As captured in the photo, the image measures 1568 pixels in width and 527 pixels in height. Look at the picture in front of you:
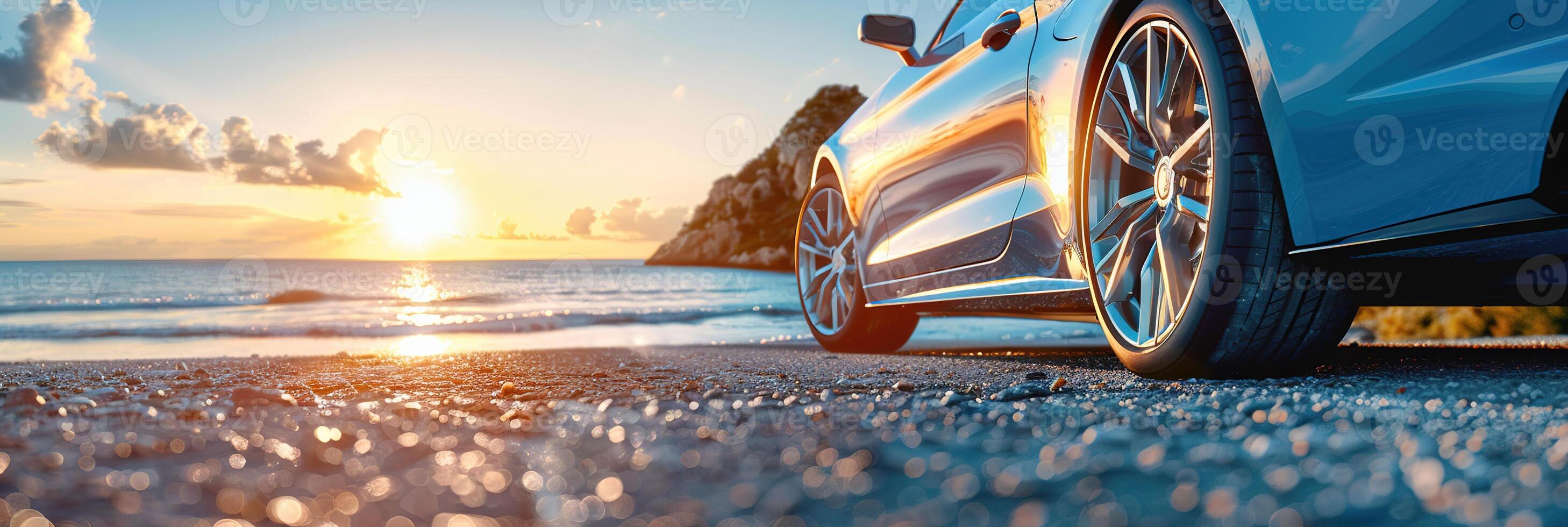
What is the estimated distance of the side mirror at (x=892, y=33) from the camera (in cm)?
329

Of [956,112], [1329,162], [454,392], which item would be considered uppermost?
[956,112]

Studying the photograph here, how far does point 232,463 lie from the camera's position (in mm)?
1055

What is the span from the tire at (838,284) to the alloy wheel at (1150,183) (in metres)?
1.51

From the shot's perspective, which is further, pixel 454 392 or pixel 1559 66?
pixel 454 392

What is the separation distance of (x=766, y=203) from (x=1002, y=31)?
5861 centimetres

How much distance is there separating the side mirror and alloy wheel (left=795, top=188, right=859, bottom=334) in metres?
0.80

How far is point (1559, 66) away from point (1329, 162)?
33 centimetres

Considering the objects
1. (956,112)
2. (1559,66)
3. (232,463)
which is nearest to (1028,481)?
(232,463)

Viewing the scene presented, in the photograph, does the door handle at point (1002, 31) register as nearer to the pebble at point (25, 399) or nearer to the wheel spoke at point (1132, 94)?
the wheel spoke at point (1132, 94)

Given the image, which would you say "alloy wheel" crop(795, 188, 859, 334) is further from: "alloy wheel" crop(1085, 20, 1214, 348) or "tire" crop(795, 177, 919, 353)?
"alloy wheel" crop(1085, 20, 1214, 348)

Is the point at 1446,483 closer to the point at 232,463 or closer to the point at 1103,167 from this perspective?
the point at 232,463

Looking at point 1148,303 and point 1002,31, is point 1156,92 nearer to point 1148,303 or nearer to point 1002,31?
point 1148,303

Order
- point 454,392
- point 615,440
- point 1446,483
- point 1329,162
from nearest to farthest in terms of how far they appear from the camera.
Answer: point 1446,483 < point 615,440 < point 1329,162 < point 454,392

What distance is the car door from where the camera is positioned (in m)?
2.47
